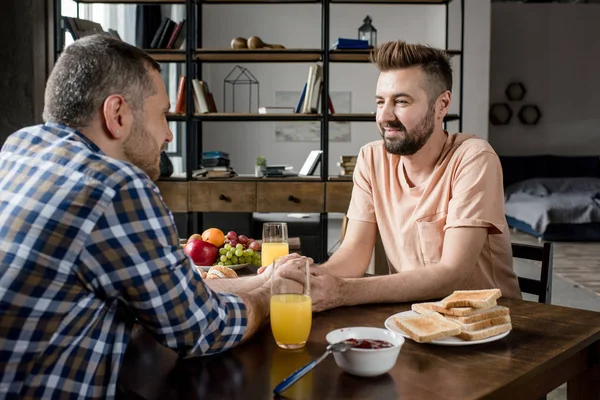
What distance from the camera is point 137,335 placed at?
1.34 meters

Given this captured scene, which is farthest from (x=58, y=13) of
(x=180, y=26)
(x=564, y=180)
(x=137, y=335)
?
(x=564, y=180)

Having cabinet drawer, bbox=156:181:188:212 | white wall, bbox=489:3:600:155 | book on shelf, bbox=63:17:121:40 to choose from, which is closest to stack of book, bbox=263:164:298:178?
cabinet drawer, bbox=156:181:188:212

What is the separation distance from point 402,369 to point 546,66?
9315 mm

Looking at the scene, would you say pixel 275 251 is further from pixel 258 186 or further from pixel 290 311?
pixel 258 186

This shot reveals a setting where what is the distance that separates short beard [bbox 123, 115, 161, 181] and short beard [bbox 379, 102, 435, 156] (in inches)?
38.5

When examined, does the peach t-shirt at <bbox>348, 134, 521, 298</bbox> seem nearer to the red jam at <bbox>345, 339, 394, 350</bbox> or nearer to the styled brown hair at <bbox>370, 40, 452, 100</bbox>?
the styled brown hair at <bbox>370, 40, 452, 100</bbox>

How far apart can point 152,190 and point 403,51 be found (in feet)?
4.02

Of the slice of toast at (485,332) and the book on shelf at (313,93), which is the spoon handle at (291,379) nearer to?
the slice of toast at (485,332)

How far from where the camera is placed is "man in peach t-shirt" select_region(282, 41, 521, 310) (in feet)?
6.05

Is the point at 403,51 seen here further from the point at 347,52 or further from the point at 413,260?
the point at 347,52

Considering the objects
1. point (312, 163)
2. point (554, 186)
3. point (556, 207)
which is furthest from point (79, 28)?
point (554, 186)

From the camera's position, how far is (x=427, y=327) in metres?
1.25

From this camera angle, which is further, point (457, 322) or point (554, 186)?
point (554, 186)

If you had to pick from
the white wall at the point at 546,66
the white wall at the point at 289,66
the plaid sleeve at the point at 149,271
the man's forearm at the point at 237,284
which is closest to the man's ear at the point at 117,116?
the plaid sleeve at the point at 149,271
